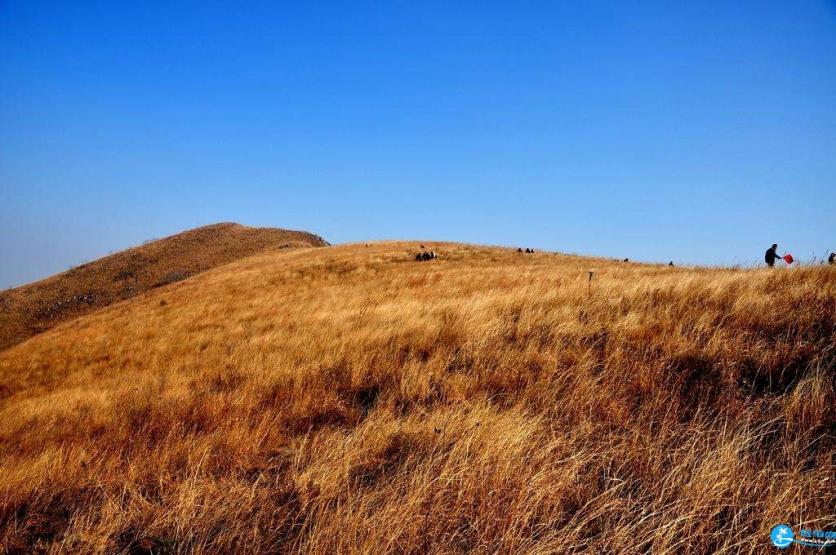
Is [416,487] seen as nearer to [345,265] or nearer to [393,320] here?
[393,320]

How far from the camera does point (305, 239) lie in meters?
53.8

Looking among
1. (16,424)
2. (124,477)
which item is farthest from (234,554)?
(16,424)

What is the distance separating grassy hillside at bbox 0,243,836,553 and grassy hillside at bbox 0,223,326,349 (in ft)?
111

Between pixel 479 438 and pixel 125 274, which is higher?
pixel 125 274

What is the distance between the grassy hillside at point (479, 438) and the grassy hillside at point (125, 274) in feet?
111

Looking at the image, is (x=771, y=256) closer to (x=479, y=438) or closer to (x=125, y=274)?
(x=479, y=438)

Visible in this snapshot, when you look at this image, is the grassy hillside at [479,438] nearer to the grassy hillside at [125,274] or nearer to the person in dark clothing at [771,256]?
the person in dark clothing at [771,256]

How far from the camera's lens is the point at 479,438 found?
3092mm

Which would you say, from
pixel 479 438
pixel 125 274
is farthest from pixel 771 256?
pixel 125 274

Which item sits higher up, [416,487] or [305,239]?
[305,239]

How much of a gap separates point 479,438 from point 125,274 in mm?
47076

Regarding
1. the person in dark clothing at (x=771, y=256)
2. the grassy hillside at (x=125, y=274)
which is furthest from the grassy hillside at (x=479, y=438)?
the grassy hillside at (x=125, y=274)

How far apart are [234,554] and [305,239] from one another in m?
53.9

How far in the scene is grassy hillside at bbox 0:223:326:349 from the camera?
32219 millimetres
